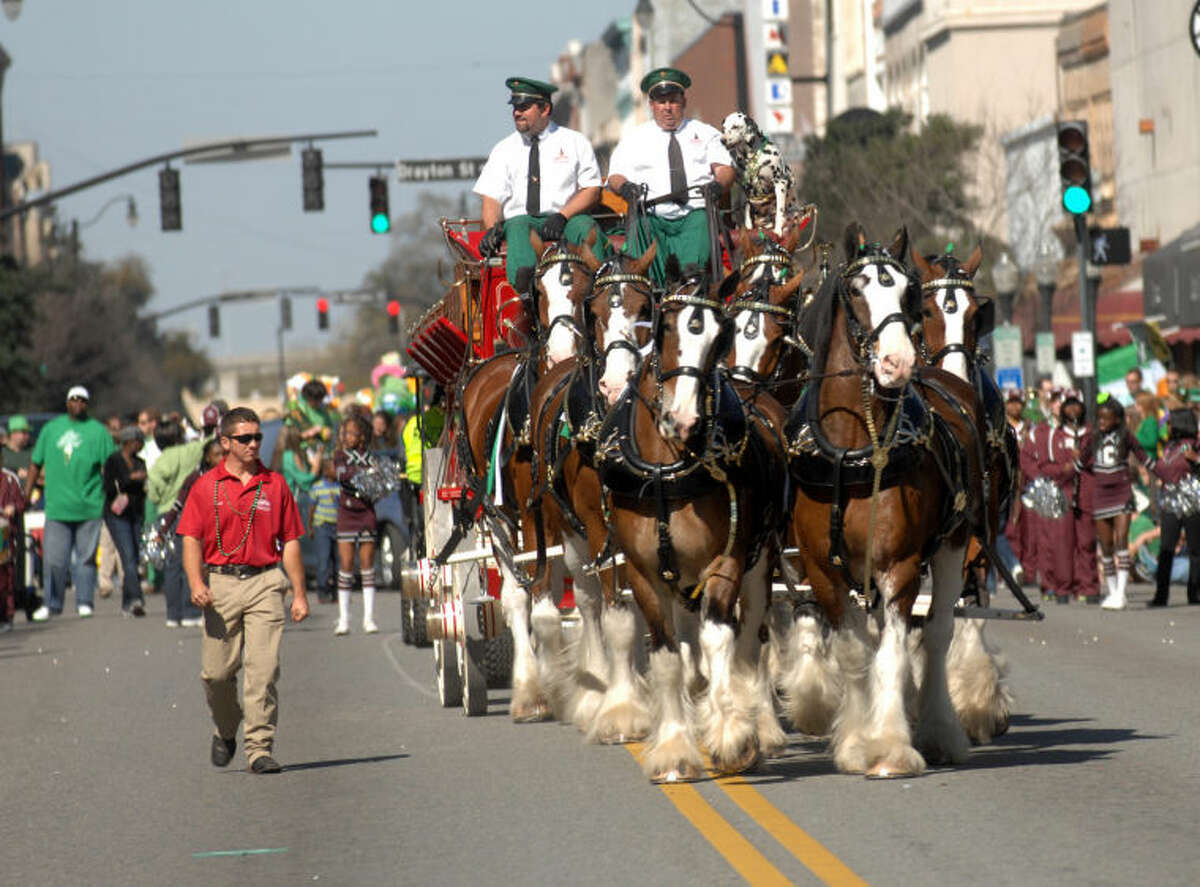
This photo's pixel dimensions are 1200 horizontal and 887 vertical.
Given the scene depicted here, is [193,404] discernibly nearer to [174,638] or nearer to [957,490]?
[174,638]

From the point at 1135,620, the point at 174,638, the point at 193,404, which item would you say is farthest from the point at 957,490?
the point at 193,404

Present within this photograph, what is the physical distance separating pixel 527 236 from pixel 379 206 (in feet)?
98.2

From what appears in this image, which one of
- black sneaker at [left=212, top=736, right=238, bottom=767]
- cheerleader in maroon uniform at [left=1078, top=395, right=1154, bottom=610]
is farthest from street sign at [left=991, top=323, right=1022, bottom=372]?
black sneaker at [left=212, top=736, right=238, bottom=767]

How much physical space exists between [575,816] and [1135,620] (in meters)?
12.1

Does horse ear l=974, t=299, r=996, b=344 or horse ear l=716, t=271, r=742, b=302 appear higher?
horse ear l=716, t=271, r=742, b=302

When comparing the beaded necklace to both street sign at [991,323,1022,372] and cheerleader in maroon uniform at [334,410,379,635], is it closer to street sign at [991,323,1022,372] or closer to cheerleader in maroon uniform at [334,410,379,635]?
cheerleader in maroon uniform at [334,410,379,635]

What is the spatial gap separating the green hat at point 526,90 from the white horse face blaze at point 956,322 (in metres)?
2.99

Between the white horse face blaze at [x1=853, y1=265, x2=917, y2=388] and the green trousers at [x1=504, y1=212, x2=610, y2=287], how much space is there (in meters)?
3.15

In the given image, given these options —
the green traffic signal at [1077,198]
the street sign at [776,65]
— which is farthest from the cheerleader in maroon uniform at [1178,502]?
the street sign at [776,65]

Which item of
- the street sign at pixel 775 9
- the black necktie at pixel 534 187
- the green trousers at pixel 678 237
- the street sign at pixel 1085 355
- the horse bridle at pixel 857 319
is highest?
the street sign at pixel 775 9

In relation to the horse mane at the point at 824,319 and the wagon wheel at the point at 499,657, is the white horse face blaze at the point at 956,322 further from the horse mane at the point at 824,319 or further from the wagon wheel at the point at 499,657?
the wagon wheel at the point at 499,657

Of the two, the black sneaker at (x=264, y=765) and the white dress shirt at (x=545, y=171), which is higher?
the white dress shirt at (x=545, y=171)

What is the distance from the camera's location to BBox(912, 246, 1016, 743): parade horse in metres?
13.2

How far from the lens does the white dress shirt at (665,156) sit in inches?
575
